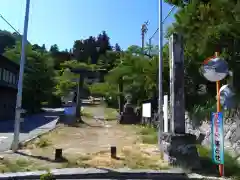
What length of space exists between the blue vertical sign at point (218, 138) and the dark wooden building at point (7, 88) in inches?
881

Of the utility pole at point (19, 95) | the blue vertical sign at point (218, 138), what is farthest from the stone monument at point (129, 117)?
the blue vertical sign at point (218, 138)

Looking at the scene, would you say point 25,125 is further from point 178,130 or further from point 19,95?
point 178,130

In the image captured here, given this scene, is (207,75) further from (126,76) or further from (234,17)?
(126,76)

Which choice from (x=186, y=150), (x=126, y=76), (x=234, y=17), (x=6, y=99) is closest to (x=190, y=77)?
(x=234, y=17)

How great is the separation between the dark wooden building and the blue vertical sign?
22378 millimetres

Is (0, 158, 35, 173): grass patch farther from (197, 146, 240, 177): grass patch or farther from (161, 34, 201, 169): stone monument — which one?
(197, 146, 240, 177): grass patch

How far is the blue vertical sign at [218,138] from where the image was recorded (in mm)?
7417

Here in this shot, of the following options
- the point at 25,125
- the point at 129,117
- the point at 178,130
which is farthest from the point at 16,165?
the point at 129,117

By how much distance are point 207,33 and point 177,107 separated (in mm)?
2890

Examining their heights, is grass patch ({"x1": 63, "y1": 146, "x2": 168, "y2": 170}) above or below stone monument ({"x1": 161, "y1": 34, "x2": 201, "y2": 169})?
below

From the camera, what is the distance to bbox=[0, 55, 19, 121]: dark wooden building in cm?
2783

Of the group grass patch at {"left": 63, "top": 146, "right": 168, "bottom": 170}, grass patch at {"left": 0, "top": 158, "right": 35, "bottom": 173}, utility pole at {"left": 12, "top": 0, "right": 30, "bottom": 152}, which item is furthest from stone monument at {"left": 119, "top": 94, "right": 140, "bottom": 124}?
grass patch at {"left": 0, "top": 158, "right": 35, "bottom": 173}

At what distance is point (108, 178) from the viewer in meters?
7.57

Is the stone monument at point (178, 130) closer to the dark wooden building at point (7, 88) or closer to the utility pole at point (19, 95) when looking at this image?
the utility pole at point (19, 95)
